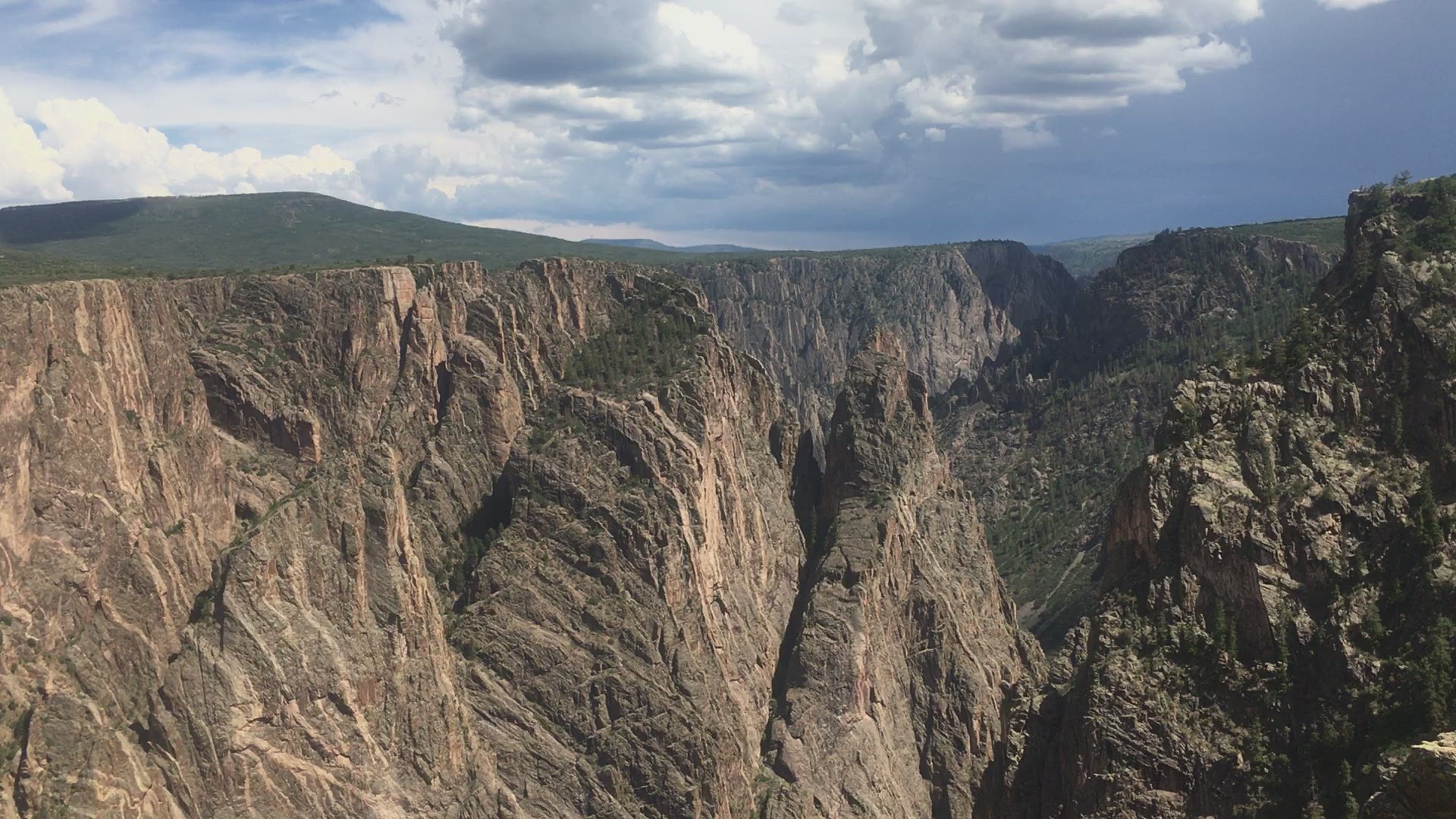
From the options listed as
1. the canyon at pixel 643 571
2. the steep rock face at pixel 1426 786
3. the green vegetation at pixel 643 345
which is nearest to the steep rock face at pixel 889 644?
the canyon at pixel 643 571

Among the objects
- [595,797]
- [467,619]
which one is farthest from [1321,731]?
[467,619]

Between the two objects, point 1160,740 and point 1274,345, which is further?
point 1274,345

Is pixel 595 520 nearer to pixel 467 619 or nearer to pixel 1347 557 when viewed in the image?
pixel 467 619

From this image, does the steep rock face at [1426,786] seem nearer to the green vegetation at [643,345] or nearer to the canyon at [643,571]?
the canyon at [643,571]

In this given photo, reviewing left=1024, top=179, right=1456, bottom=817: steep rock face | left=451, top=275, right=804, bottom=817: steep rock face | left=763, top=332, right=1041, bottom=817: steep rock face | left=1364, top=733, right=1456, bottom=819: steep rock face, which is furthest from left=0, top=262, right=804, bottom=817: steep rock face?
left=1364, top=733, right=1456, bottom=819: steep rock face

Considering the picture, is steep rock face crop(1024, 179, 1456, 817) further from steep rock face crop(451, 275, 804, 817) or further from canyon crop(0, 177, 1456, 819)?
steep rock face crop(451, 275, 804, 817)

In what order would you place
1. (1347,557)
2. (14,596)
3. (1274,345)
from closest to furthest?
(1347,557) → (1274,345) → (14,596)

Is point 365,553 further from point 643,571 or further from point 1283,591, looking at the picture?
point 1283,591
